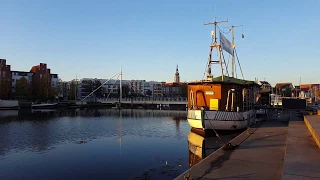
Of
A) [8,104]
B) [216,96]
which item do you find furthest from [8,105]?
[216,96]

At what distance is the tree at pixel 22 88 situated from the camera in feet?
332

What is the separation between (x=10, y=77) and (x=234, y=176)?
114 m

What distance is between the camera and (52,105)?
315 ft

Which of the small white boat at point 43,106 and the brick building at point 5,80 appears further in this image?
the brick building at point 5,80

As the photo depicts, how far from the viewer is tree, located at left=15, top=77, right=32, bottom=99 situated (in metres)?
101

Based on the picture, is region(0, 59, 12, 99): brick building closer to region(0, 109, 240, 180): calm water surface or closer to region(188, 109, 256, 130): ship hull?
region(0, 109, 240, 180): calm water surface

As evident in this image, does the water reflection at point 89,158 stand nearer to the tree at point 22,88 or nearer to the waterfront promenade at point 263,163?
the waterfront promenade at point 263,163

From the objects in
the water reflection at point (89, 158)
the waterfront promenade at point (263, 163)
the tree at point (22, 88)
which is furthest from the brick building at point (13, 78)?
the waterfront promenade at point (263, 163)

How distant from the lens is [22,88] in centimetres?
10125

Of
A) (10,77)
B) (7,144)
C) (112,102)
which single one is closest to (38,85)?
(10,77)

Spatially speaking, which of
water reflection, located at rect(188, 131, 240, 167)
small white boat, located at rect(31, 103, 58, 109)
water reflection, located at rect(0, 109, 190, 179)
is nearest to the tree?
small white boat, located at rect(31, 103, 58, 109)

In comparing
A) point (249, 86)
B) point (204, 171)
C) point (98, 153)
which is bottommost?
point (98, 153)

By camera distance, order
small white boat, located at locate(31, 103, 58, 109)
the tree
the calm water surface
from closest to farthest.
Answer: the calm water surface
small white boat, located at locate(31, 103, 58, 109)
the tree

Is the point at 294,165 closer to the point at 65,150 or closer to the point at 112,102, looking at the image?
the point at 65,150
